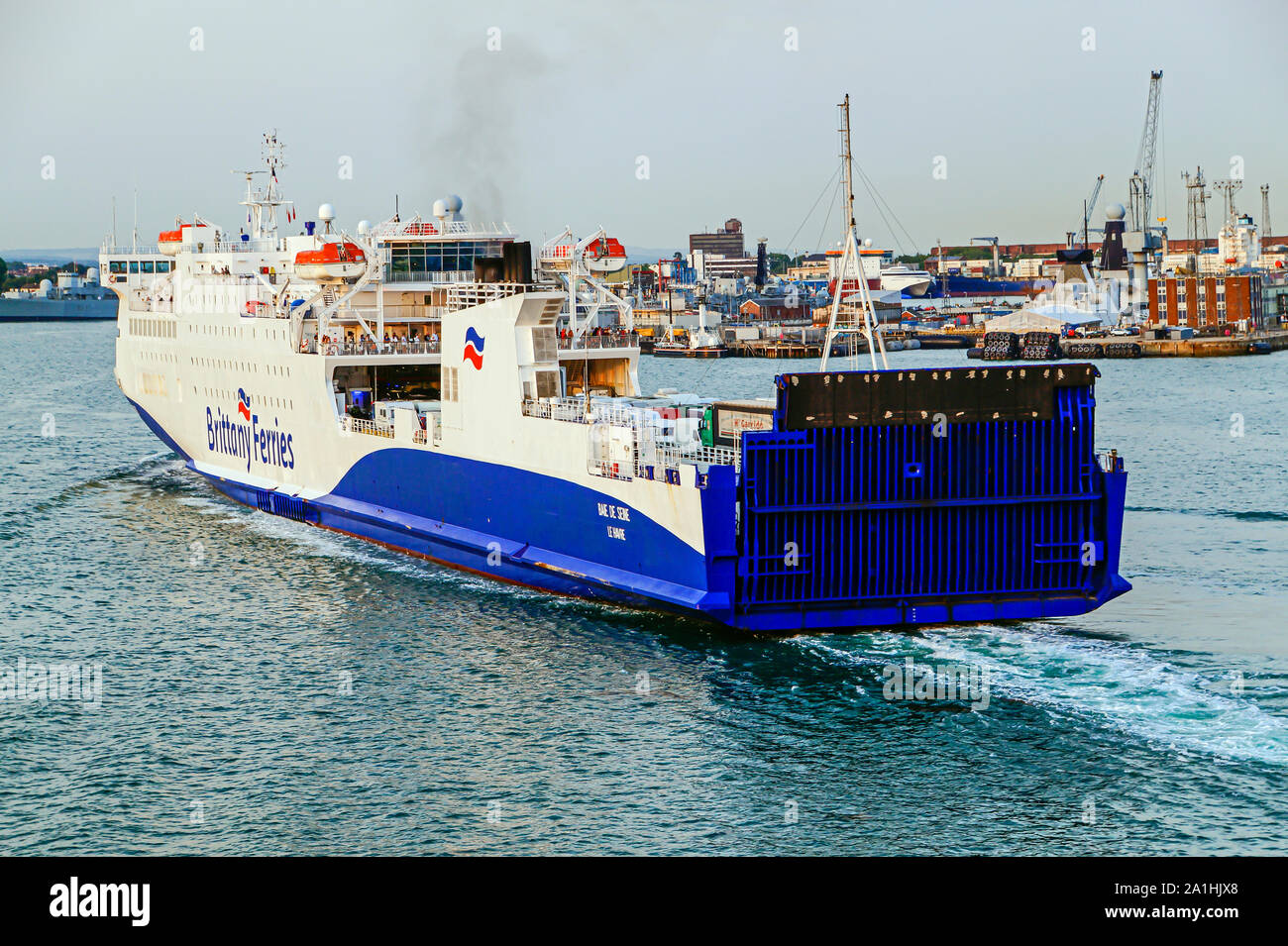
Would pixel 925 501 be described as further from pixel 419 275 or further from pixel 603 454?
pixel 419 275

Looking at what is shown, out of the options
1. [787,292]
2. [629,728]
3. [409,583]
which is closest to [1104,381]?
[409,583]

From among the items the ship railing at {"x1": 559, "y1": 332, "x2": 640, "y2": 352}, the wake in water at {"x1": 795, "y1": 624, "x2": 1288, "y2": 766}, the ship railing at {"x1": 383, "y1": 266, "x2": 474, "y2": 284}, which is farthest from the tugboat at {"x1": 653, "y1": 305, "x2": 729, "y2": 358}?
the wake in water at {"x1": 795, "y1": 624, "x2": 1288, "y2": 766}

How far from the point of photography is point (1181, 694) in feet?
67.2

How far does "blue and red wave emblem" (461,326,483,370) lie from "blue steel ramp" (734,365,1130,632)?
901 centimetres

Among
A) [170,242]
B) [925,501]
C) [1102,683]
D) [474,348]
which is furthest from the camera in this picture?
[170,242]

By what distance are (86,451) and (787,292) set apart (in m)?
146

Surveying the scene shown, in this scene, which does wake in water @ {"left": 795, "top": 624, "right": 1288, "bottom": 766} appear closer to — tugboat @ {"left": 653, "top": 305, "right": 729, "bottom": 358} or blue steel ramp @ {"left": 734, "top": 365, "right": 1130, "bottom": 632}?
blue steel ramp @ {"left": 734, "top": 365, "right": 1130, "bottom": 632}

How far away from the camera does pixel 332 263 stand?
35000 mm

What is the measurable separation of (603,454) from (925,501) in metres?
6.00

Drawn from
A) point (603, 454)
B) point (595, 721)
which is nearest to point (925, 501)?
point (603, 454)

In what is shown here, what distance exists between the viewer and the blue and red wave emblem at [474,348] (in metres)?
29.7

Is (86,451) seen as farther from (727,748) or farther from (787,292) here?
(787,292)

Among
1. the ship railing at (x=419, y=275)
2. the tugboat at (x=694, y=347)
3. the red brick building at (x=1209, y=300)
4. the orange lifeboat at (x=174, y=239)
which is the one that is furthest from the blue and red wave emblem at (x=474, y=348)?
the red brick building at (x=1209, y=300)

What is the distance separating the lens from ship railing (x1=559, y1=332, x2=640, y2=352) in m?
33.4
